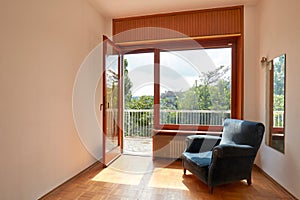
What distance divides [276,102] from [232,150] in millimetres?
1049

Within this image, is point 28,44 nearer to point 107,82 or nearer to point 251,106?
point 107,82

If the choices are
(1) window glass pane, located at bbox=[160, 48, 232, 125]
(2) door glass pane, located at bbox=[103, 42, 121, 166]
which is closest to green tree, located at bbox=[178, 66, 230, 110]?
(1) window glass pane, located at bbox=[160, 48, 232, 125]

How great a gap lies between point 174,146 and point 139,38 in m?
2.18

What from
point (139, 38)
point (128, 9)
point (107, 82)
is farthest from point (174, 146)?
point (128, 9)

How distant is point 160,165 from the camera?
127 inches

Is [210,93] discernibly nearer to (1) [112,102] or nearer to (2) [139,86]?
(2) [139,86]

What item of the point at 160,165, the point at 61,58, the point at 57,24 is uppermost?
the point at 57,24

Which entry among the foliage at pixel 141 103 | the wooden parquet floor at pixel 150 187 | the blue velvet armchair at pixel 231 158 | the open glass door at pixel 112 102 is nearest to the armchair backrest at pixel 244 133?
the blue velvet armchair at pixel 231 158

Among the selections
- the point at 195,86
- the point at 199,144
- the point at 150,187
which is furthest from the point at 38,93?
the point at 195,86

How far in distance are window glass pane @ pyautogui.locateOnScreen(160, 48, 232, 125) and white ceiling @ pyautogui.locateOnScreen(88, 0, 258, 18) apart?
2.59 ft

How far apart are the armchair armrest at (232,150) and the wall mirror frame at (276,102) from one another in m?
0.49

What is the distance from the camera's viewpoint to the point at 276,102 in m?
2.58

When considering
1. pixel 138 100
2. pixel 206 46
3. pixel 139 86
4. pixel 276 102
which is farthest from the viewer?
pixel 138 100

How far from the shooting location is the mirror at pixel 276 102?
95.1 inches
